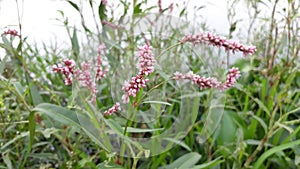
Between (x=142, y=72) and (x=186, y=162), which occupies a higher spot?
(x=142, y=72)

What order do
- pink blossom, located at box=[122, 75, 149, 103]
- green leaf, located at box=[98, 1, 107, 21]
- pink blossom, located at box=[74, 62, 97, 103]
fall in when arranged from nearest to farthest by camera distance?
1. pink blossom, located at box=[122, 75, 149, 103]
2. pink blossom, located at box=[74, 62, 97, 103]
3. green leaf, located at box=[98, 1, 107, 21]

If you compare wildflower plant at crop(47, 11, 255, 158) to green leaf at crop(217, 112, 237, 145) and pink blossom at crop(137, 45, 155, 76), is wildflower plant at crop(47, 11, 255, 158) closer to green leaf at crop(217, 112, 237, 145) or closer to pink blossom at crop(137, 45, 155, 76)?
pink blossom at crop(137, 45, 155, 76)

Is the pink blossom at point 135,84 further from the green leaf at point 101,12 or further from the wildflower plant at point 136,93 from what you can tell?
the green leaf at point 101,12

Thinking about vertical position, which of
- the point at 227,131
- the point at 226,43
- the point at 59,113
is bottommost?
the point at 227,131

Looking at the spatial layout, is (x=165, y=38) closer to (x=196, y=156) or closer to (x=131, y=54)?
(x=131, y=54)

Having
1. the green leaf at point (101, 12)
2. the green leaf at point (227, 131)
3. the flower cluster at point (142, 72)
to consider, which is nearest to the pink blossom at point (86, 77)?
the flower cluster at point (142, 72)

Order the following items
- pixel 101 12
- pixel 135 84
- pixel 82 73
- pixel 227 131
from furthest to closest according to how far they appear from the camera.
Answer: pixel 227 131 < pixel 101 12 < pixel 82 73 < pixel 135 84

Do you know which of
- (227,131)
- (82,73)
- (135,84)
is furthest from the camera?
(227,131)

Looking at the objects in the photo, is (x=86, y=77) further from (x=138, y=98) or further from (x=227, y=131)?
(x=227, y=131)

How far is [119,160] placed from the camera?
0.84m

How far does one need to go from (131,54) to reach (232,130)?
1.66 ft

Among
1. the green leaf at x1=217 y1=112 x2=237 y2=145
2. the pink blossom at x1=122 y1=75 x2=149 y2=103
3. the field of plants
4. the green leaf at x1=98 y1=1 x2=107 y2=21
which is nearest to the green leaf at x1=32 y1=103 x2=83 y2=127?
the field of plants

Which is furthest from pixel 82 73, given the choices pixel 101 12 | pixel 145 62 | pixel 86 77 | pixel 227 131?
pixel 227 131

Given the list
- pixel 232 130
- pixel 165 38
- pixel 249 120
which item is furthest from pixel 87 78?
pixel 249 120
